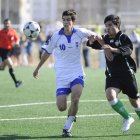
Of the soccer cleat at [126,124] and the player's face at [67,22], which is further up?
the player's face at [67,22]

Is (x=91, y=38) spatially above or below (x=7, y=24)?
above

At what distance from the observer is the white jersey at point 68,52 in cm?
1131

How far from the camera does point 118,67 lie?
1114 centimetres

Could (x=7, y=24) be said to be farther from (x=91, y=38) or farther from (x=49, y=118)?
(x=91, y=38)

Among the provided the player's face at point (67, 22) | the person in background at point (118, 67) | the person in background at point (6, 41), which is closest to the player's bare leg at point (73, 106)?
the person in background at point (118, 67)

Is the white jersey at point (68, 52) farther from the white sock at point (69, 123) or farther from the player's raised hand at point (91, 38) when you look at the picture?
the white sock at point (69, 123)

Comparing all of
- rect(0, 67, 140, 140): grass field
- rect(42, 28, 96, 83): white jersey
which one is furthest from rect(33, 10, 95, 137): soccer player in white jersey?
rect(0, 67, 140, 140): grass field

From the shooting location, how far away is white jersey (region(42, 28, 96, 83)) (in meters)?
11.3

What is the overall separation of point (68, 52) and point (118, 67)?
88 cm

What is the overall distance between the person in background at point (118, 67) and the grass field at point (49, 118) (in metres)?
0.50

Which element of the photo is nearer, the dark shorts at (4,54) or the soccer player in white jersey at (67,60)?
the soccer player in white jersey at (67,60)

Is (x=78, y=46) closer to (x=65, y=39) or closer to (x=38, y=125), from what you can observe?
(x=65, y=39)

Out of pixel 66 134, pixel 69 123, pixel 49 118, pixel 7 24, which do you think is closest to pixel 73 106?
pixel 69 123

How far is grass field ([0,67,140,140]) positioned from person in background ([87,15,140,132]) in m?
0.50
